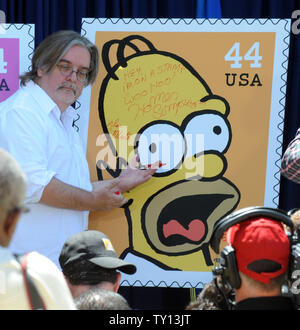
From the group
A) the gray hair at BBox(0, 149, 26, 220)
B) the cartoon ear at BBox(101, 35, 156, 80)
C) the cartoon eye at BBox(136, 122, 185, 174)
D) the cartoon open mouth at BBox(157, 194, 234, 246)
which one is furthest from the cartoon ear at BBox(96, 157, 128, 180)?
the gray hair at BBox(0, 149, 26, 220)

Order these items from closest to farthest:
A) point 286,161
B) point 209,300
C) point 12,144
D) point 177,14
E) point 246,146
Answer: point 209,300 < point 286,161 < point 12,144 < point 246,146 < point 177,14

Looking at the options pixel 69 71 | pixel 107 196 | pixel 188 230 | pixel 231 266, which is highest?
pixel 69 71

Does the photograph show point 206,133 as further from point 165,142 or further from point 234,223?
point 234,223

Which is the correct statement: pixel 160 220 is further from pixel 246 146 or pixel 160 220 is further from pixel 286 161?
pixel 286 161

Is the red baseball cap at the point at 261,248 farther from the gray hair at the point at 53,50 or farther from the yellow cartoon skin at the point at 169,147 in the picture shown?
the gray hair at the point at 53,50

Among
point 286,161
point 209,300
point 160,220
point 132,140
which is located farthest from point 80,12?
point 209,300

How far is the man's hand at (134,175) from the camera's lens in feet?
9.36

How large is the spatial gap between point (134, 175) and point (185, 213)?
286mm

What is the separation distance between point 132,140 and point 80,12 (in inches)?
27.5

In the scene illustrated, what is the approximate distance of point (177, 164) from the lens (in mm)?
2883

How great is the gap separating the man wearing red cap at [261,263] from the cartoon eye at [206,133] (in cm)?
141

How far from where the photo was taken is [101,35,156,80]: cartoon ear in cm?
291

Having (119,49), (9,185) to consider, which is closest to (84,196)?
(119,49)

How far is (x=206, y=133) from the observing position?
2.88m
